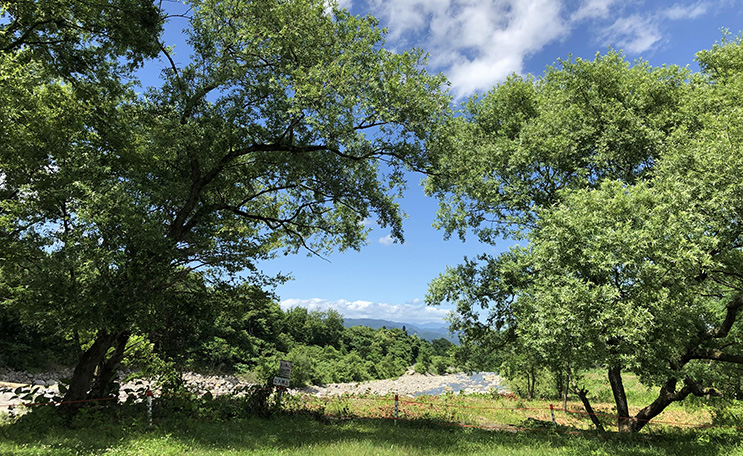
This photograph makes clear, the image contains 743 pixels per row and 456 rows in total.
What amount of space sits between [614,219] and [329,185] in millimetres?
7943

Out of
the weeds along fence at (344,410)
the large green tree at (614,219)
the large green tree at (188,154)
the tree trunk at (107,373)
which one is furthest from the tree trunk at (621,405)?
the tree trunk at (107,373)

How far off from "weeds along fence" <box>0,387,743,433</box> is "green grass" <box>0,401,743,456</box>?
603 millimetres

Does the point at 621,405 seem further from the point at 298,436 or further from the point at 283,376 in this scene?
the point at 283,376

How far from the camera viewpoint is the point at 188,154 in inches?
420

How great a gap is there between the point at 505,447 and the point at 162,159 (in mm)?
12738

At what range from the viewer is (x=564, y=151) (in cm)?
1345

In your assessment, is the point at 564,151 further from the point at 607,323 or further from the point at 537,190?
the point at 607,323

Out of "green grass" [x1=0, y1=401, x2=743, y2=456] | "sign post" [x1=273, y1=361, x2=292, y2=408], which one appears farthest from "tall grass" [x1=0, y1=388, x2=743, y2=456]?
"sign post" [x1=273, y1=361, x2=292, y2=408]

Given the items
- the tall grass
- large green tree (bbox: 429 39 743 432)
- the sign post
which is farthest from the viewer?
the sign post

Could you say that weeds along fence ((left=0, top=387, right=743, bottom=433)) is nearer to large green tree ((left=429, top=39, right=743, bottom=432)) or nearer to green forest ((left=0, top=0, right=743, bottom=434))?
green forest ((left=0, top=0, right=743, bottom=434))

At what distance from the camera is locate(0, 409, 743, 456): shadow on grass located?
7652 millimetres

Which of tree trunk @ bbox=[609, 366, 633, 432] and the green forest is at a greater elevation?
the green forest

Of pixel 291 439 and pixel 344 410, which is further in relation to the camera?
pixel 344 410

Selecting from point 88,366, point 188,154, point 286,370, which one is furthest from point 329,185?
point 88,366
